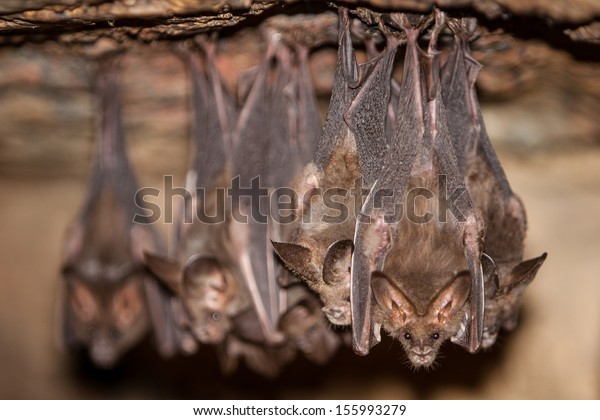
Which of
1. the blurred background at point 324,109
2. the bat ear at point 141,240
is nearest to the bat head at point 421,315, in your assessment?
the blurred background at point 324,109

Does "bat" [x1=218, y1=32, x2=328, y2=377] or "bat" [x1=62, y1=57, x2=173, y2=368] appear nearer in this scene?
"bat" [x1=218, y1=32, x2=328, y2=377]

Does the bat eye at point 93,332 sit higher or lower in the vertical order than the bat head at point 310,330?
lower

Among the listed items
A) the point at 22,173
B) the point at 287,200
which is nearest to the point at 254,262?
the point at 287,200

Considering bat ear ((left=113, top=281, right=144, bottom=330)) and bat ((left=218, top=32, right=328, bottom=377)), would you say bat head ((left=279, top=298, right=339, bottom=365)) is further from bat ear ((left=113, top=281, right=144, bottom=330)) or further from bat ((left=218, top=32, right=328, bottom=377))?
bat ear ((left=113, top=281, right=144, bottom=330))

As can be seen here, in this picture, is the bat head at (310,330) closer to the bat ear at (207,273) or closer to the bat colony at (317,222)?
the bat colony at (317,222)

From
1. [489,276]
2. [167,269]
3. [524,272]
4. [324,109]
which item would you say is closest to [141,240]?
[167,269]

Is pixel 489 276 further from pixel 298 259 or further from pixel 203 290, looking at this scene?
pixel 203 290
